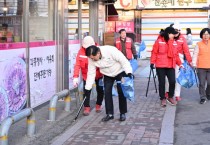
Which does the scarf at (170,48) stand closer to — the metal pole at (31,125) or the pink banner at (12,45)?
the pink banner at (12,45)

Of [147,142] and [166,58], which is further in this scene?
[166,58]

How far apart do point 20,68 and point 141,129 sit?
7.41 ft

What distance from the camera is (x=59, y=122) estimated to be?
7.71 metres

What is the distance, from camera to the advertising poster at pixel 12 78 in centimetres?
667

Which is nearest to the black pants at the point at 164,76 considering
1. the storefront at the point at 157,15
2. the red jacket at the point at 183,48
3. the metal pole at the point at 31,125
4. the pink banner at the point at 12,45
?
the red jacket at the point at 183,48

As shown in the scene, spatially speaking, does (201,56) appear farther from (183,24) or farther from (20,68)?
(183,24)

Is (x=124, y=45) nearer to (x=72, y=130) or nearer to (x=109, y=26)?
(x=72, y=130)

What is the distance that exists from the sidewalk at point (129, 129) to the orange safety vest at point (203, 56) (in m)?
1.38

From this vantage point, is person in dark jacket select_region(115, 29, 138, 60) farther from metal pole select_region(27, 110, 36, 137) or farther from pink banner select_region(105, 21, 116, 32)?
metal pole select_region(27, 110, 36, 137)

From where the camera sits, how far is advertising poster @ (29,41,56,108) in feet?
26.2

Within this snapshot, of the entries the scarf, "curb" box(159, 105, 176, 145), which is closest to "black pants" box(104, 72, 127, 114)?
"curb" box(159, 105, 176, 145)

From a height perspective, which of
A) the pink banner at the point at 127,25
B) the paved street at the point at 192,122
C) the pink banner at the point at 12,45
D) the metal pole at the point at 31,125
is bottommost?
the paved street at the point at 192,122

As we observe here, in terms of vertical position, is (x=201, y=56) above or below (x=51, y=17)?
below

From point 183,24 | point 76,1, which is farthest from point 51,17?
point 183,24
